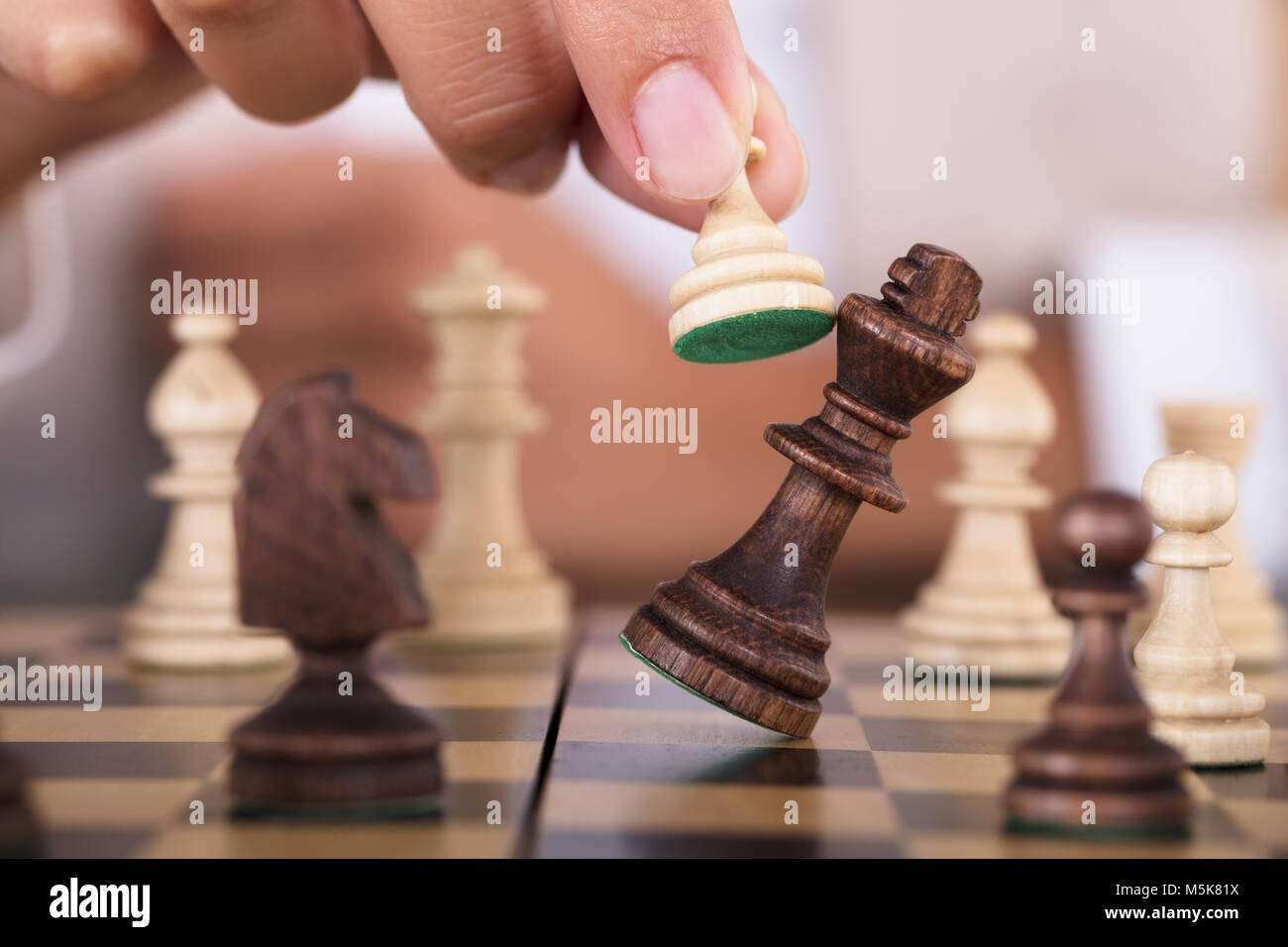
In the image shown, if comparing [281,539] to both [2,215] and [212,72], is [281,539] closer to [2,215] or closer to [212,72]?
[212,72]

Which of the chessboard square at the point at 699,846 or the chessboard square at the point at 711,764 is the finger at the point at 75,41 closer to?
the chessboard square at the point at 711,764

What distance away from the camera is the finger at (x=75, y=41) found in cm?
139

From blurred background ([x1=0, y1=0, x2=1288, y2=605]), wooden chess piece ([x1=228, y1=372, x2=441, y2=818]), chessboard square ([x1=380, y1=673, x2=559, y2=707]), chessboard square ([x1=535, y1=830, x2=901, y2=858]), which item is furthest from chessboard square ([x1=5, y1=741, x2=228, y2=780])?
blurred background ([x1=0, y1=0, x2=1288, y2=605])

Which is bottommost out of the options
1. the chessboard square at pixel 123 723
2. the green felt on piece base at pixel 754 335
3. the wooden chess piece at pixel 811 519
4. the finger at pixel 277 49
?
the chessboard square at pixel 123 723

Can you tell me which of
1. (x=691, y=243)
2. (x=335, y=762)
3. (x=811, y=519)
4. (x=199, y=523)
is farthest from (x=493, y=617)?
(x=691, y=243)

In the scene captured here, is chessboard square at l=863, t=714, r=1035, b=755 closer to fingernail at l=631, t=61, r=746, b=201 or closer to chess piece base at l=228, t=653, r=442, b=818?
chess piece base at l=228, t=653, r=442, b=818

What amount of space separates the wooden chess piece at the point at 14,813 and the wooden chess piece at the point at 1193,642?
886 millimetres

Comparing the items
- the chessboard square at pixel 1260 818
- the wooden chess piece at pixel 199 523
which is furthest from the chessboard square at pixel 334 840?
the wooden chess piece at pixel 199 523

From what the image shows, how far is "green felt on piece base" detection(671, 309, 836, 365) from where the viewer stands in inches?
41.0

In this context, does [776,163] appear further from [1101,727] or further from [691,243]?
[691,243]

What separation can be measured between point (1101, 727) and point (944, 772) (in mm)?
163

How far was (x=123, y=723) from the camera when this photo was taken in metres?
1.17
